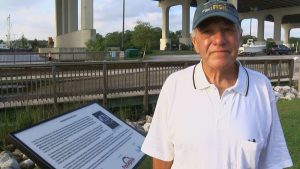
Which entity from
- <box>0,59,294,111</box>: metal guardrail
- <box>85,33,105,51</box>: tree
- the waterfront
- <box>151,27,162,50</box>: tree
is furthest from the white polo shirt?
<box>151,27,162,50</box>: tree

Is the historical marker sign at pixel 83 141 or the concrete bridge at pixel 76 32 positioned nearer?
the historical marker sign at pixel 83 141

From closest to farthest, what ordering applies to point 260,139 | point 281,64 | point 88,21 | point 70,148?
→ point 260,139, point 70,148, point 281,64, point 88,21

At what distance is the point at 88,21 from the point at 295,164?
136 ft

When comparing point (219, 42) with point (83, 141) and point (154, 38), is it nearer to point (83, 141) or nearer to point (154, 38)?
point (83, 141)

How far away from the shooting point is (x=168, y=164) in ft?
9.41

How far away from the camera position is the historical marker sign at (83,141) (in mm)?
4293

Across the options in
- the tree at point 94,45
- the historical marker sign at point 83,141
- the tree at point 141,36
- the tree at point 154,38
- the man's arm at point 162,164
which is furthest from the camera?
the tree at point 154,38

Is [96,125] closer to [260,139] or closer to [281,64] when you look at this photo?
[260,139]

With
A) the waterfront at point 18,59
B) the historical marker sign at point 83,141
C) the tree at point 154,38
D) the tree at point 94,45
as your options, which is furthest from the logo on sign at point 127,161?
the tree at point 154,38

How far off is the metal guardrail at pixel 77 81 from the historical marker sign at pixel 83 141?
6.92 meters

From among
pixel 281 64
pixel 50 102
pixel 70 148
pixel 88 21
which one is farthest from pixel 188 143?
pixel 88 21

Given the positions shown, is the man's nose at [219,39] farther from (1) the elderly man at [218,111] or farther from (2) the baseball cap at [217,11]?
(2) the baseball cap at [217,11]

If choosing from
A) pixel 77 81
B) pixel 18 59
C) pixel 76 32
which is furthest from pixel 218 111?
pixel 76 32

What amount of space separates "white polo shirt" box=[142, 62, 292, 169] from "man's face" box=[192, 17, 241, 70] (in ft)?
0.38
